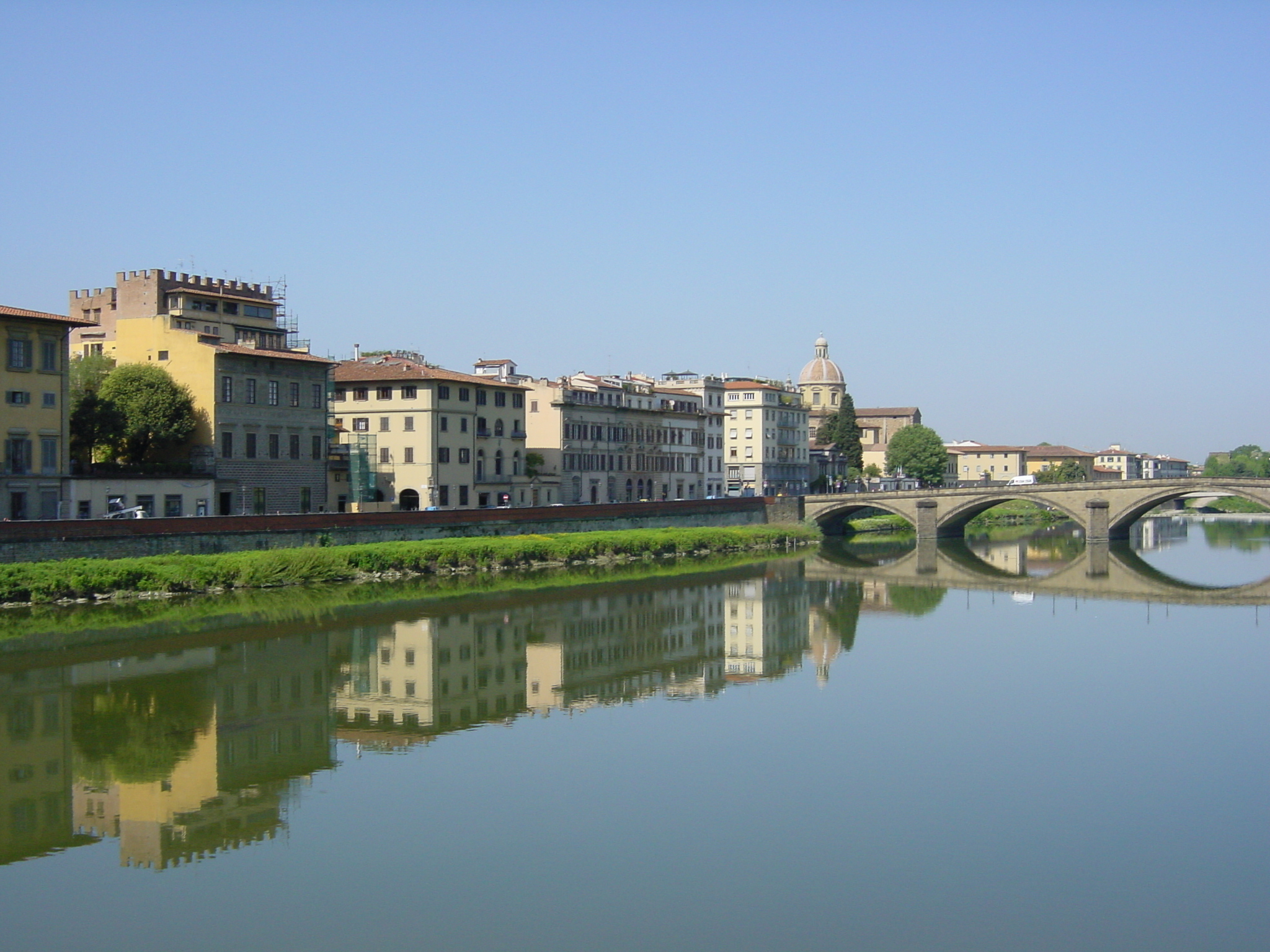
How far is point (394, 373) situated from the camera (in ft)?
210

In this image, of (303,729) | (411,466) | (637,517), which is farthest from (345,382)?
(303,729)

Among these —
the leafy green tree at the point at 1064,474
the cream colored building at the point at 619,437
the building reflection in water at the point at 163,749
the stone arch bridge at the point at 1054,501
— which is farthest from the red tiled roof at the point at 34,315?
the leafy green tree at the point at 1064,474

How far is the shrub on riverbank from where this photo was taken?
129 ft

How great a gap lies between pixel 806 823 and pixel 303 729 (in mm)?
10640

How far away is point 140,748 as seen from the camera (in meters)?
23.7

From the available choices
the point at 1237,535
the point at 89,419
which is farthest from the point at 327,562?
the point at 1237,535

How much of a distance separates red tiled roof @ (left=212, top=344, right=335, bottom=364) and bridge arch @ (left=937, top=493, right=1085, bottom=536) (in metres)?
39.8

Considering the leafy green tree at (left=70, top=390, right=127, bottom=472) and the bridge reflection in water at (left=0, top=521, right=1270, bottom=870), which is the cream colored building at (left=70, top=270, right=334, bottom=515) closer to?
the leafy green tree at (left=70, top=390, right=127, bottom=472)

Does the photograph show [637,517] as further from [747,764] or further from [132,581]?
[747,764]

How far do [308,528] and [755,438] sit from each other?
183ft

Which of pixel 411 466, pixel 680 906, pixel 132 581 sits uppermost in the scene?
pixel 411 466

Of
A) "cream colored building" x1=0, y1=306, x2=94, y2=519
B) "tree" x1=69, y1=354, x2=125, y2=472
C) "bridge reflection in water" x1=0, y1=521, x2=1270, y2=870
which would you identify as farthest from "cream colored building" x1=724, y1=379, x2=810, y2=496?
"cream colored building" x1=0, y1=306, x2=94, y2=519

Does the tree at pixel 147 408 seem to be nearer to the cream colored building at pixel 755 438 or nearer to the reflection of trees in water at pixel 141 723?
the reflection of trees in water at pixel 141 723

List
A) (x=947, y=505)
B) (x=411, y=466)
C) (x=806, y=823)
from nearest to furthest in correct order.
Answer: (x=806, y=823) < (x=411, y=466) < (x=947, y=505)
